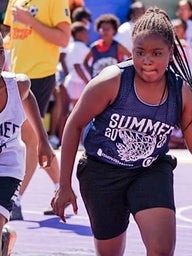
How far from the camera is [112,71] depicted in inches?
199

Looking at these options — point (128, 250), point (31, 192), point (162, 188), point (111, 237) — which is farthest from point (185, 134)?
point (31, 192)

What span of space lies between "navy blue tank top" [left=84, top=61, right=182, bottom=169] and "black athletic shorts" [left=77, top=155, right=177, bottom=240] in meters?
0.06

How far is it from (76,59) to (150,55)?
9172 millimetres

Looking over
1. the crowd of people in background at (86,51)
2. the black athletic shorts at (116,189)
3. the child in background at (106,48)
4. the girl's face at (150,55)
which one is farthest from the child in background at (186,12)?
the girl's face at (150,55)

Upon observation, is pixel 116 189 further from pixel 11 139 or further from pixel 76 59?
pixel 76 59

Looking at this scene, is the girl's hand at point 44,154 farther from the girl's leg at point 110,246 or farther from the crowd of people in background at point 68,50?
the crowd of people in background at point 68,50

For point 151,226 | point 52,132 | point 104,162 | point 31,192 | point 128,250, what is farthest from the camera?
point 52,132

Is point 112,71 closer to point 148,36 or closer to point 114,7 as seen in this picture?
point 148,36

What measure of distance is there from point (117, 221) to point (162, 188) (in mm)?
342

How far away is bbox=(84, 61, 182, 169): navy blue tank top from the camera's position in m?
5.02

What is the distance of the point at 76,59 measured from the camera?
14.1 metres

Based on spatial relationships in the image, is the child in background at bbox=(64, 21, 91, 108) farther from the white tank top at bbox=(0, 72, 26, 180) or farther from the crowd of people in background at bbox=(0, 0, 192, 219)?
the white tank top at bbox=(0, 72, 26, 180)

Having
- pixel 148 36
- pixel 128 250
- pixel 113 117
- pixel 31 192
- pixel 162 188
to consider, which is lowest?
pixel 31 192

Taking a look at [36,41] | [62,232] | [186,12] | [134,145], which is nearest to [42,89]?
[36,41]
